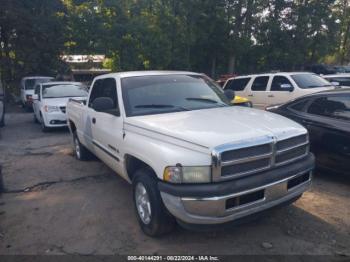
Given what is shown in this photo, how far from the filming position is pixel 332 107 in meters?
5.39

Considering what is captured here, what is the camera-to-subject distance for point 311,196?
4.96 m

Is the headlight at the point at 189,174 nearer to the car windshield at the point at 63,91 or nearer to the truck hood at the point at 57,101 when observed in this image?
the truck hood at the point at 57,101

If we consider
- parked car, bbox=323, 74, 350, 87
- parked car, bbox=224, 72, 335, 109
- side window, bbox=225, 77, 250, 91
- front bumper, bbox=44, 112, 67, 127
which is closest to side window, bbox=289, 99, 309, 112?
parked car, bbox=224, 72, 335, 109

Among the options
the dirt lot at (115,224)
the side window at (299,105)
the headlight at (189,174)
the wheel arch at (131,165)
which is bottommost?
the dirt lot at (115,224)

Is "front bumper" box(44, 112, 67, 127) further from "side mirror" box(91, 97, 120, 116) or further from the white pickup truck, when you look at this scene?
"side mirror" box(91, 97, 120, 116)

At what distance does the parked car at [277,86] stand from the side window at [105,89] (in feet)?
21.1

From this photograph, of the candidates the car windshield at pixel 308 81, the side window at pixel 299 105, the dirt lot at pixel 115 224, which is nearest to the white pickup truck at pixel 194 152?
the dirt lot at pixel 115 224

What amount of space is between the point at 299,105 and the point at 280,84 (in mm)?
4839

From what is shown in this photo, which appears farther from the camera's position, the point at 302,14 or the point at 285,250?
the point at 302,14

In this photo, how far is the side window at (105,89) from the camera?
4816mm

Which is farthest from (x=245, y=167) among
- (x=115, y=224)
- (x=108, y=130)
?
(x=108, y=130)

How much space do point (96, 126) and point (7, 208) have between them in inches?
69.8

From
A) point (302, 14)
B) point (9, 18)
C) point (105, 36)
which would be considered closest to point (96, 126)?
point (105, 36)

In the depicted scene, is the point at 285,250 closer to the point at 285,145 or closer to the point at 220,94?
the point at 285,145
